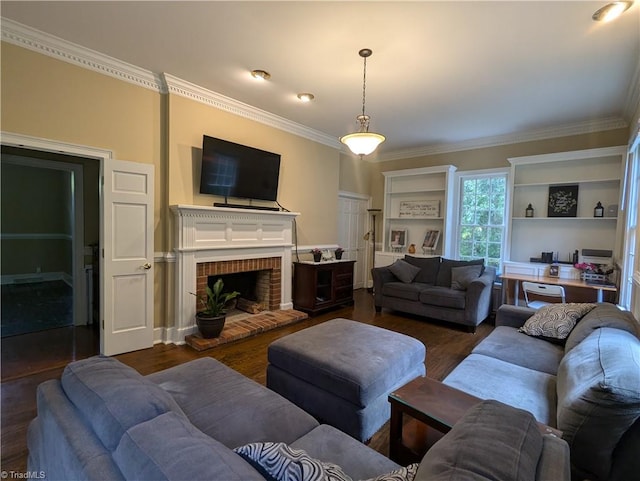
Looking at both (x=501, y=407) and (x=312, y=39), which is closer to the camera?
(x=501, y=407)

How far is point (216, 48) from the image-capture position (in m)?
2.69

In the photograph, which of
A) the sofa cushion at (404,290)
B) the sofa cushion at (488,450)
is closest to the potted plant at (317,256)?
the sofa cushion at (404,290)

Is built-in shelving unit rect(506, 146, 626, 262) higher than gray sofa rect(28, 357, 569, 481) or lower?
higher

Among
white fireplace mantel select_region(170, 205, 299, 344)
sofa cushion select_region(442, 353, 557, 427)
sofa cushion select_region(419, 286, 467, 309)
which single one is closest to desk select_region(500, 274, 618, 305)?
sofa cushion select_region(419, 286, 467, 309)

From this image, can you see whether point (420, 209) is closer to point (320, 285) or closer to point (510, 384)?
point (320, 285)

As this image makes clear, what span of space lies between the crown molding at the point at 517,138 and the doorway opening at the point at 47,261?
16.7 feet

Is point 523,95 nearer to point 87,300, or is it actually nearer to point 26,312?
point 87,300

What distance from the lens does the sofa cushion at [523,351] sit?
2037 millimetres

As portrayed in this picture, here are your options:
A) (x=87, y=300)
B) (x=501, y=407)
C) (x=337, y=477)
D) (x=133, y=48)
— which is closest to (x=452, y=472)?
(x=337, y=477)

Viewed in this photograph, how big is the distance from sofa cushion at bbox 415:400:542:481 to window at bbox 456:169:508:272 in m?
4.58

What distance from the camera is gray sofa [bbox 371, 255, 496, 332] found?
394cm

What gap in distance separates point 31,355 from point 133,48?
10.1 feet

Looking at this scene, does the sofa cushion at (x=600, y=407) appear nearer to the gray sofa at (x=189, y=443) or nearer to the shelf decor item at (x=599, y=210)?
the gray sofa at (x=189, y=443)

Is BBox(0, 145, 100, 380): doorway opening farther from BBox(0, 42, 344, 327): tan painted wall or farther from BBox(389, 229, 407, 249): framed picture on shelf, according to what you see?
BBox(389, 229, 407, 249): framed picture on shelf
